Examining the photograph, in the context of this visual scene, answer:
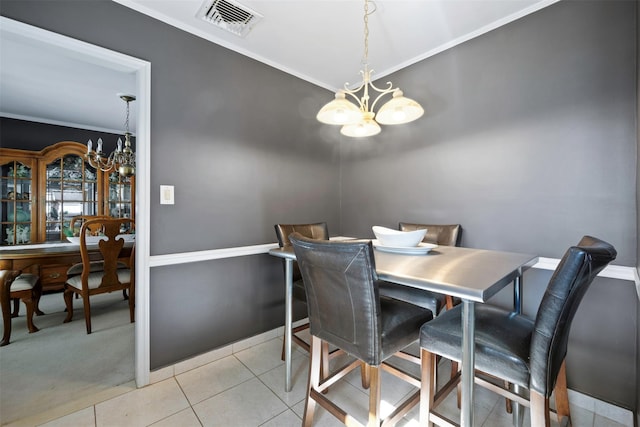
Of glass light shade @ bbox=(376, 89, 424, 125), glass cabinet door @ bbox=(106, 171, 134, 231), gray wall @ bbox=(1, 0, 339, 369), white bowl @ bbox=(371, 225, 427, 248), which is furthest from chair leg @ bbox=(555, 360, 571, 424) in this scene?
glass cabinet door @ bbox=(106, 171, 134, 231)

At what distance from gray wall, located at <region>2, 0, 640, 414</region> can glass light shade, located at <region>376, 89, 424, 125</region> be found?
770 millimetres

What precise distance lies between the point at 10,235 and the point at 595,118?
256 inches

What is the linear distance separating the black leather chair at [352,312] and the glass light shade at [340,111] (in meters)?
0.81

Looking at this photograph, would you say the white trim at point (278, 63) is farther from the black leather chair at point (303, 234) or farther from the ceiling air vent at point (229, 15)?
the black leather chair at point (303, 234)

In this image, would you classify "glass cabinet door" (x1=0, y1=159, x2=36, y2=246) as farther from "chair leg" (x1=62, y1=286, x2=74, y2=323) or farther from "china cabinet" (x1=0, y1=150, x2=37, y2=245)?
"chair leg" (x1=62, y1=286, x2=74, y2=323)

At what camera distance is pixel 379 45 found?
219 centimetres

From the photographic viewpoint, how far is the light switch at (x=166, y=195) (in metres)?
1.84

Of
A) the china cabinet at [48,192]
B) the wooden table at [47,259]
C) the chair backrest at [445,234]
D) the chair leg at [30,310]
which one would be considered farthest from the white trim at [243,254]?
the china cabinet at [48,192]

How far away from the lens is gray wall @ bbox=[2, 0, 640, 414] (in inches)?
59.2

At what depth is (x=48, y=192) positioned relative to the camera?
153 inches

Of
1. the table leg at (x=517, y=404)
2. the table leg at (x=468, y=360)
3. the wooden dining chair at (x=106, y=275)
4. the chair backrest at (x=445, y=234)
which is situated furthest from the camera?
the wooden dining chair at (x=106, y=275)

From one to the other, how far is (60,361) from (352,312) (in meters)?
2.50

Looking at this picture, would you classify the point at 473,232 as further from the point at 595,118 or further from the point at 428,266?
the point at 428,266

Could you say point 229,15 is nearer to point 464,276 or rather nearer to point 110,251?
point 464,276
